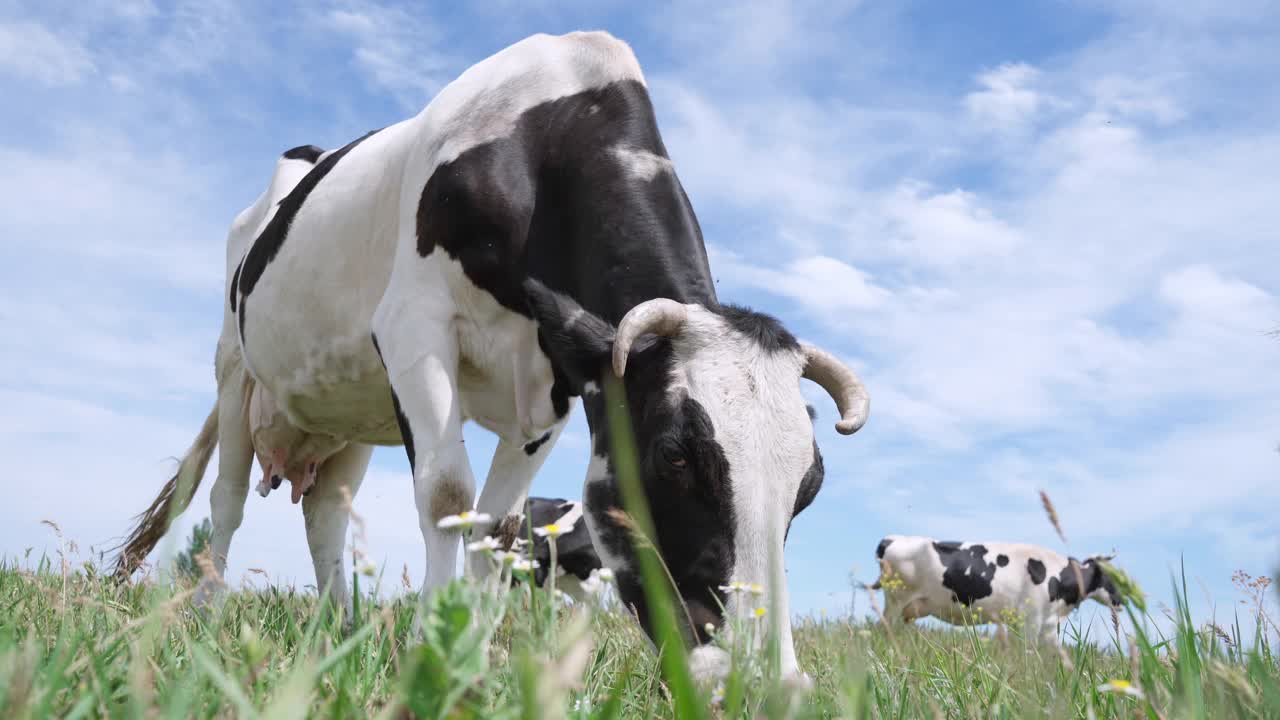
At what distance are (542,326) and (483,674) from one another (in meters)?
3.04

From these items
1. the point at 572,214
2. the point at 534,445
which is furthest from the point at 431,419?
the point at 534,445

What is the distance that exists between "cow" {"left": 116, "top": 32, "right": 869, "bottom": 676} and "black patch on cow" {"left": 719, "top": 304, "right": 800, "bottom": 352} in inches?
0.6

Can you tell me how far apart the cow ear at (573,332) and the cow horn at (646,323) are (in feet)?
0.45

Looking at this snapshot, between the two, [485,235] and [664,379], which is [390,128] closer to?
[485,235]

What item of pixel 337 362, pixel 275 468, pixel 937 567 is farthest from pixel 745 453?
pixel 937 567

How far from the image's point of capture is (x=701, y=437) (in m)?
3.47

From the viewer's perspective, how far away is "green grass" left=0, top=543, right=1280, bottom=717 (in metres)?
1.19

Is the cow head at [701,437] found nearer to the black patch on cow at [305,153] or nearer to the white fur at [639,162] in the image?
the white fur at [639,162]

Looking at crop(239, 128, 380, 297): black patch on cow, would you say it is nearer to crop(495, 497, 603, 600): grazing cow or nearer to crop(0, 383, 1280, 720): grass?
crop(0, 383, 1280, 720): grass

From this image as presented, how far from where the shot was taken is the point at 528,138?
4957mm

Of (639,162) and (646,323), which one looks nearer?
(646,323)

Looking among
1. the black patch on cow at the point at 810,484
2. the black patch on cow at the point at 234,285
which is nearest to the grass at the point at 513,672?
the black patch on cow at the point at 810,484

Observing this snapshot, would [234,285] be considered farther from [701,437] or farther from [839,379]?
[701,437]

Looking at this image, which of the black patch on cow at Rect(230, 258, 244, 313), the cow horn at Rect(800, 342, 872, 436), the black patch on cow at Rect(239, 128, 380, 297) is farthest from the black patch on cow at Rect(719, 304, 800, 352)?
the black patch on cow at Rect(230, 258, 244, 313)
